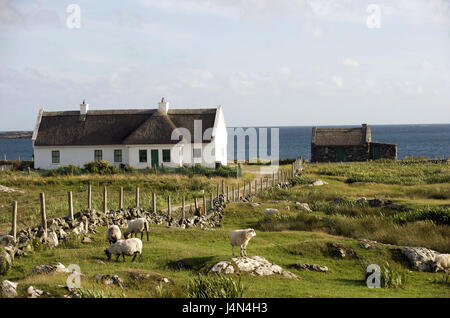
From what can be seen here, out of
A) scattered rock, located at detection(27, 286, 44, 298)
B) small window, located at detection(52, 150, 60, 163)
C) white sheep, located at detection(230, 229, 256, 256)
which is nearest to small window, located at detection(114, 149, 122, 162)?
small window, located at detection(52, 150, 60, 163)

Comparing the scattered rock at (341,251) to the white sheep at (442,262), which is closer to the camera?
the white sheep at (442,262)

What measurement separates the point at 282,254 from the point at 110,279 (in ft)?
22.4

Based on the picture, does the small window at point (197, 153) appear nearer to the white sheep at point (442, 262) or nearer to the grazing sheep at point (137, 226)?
the grazing sheep at point (137, 226)

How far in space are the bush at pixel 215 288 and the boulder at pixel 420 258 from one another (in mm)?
6990

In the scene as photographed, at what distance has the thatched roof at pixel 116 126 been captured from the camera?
50281mm

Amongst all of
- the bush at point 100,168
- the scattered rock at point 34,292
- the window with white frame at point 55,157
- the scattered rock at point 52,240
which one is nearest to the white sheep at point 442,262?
the scattered rock at point 34,292

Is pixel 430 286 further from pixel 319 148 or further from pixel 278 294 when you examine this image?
pixel 319 148

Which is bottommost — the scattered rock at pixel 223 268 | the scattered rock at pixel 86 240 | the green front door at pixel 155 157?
the scattered rock at pixel 86 240

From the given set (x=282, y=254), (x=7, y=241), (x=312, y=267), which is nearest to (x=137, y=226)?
(x=7, y=241)

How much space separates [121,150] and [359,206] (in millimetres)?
28708

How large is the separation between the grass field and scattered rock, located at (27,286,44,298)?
0.18 meters

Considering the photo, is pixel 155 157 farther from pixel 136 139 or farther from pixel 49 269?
pixel 49 269

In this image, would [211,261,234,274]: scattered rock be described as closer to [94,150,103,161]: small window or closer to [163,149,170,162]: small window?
[163,149,170,162]: small window

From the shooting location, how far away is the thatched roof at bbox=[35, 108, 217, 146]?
50.3 metres
